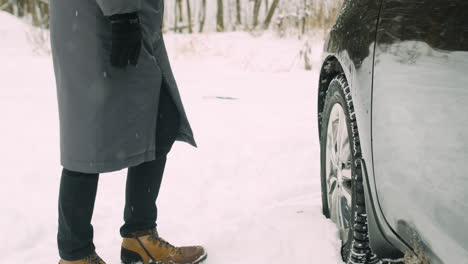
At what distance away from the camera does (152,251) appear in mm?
2238

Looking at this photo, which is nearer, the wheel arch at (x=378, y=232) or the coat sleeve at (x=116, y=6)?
the wheel arch at (x=378, y=232)

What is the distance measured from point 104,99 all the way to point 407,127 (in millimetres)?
1023

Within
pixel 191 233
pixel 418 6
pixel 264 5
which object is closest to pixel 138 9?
pixel 418 6

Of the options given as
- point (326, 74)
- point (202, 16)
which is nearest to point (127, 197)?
point (326, 74)

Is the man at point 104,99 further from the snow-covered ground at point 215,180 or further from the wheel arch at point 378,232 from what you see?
the wheel arch at point 378,232

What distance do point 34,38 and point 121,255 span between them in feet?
23.2

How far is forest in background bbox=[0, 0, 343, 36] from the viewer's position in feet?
31.8

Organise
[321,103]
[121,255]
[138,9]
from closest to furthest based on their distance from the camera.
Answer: [138,9] < [121,255] < [321,103]

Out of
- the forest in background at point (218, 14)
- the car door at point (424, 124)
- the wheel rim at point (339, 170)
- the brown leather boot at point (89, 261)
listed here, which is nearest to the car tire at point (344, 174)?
the wheel rim at point (339, 170)

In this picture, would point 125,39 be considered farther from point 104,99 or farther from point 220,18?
point 220,18

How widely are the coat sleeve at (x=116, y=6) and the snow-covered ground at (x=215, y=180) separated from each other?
119cm

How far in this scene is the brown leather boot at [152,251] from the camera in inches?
88.0

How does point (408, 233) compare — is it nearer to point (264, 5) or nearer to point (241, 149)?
point (241, 149)

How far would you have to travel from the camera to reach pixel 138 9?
5.70 feet
